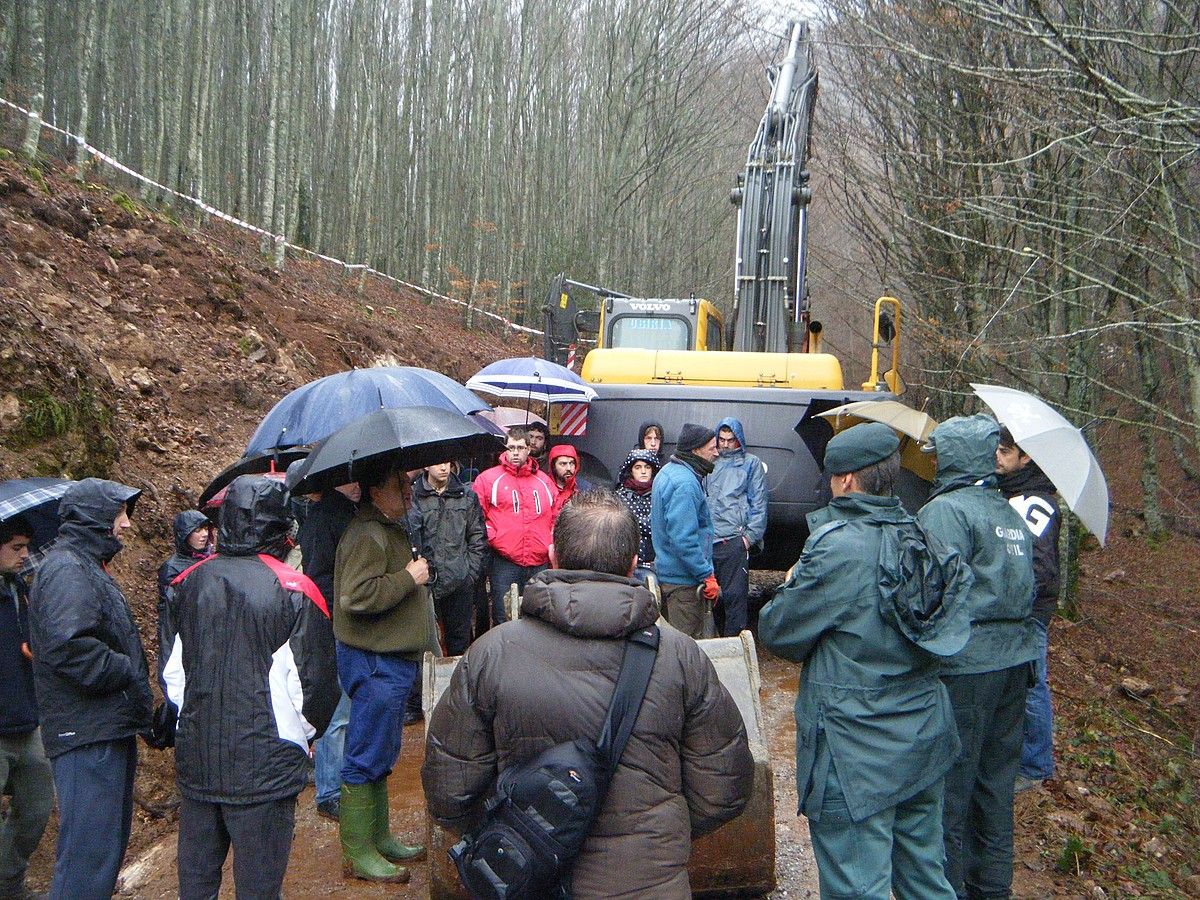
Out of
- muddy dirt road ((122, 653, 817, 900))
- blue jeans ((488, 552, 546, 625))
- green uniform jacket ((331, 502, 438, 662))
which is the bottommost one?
muddy dirt road ((122, 653, 817, 900))

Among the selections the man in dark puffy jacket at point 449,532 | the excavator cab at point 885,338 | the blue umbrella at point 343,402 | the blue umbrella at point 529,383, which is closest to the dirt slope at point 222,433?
the man in dark puffy jacket at point 449,532

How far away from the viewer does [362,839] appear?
432cm

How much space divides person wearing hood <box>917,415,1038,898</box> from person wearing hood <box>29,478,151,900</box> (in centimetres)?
315

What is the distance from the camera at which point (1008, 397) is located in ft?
15.0

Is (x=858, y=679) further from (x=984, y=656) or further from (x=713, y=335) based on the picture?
(x=713, y=335)

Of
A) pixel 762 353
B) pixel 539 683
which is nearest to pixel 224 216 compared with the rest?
pixel 762 353

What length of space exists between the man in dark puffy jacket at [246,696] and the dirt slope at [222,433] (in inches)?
67.2

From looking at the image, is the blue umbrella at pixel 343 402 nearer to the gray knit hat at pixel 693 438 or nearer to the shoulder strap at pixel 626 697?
the gray knit hat at pixel 693 438

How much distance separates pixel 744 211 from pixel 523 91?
18.6 m

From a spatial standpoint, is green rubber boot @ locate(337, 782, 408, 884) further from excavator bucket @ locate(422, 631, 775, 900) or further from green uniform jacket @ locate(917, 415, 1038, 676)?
green uniform jacket @ locate(917, 415, 1038, 676)

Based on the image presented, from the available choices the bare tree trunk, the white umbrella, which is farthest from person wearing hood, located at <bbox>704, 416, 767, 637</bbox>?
the bare tree trunk

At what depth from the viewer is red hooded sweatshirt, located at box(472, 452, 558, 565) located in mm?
6402

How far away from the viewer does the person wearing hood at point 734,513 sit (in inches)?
277

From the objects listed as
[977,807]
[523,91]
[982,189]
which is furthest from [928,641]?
[523,91]
